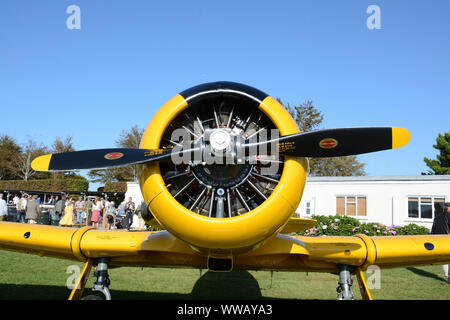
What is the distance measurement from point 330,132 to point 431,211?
609 inches

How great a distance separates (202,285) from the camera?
6785mm

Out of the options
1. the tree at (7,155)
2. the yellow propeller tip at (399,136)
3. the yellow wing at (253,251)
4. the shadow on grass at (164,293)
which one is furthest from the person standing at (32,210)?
the tree at (7,155)

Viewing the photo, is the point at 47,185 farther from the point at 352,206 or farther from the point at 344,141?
the point at 344,141

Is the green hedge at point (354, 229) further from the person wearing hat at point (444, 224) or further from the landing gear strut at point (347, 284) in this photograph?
the landing gear strut at point (347, 284)

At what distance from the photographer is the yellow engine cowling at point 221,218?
297 cm

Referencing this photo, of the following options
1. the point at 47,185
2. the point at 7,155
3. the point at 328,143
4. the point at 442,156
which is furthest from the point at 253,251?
the point at 7,155

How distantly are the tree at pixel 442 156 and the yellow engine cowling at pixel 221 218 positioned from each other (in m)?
44.5

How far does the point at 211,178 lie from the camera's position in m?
3.20

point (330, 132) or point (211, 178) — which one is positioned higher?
point (330, 132)
